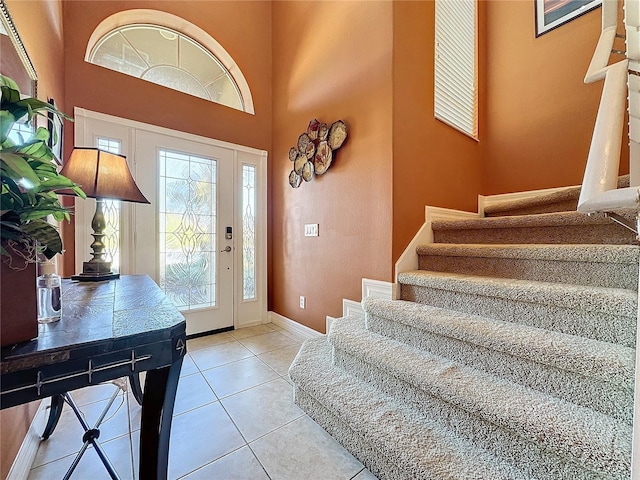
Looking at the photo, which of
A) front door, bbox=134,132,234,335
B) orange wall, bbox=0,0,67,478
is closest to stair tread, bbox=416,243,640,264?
front door, bbox=134,132,234,335

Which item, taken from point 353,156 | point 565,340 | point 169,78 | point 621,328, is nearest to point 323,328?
point 353,156

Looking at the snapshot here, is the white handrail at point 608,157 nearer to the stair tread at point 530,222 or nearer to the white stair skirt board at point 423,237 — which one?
the stair tread at point 530,222

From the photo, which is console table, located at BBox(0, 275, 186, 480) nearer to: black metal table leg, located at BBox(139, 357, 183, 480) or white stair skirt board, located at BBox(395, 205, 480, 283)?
black metal table leg, located at BBox(139, 357, 183, 480)

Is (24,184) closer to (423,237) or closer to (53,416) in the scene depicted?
(53,416)

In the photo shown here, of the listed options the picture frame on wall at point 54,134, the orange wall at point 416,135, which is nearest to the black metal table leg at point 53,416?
the picture frame on wall at point 54,134

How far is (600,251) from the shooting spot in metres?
1.19

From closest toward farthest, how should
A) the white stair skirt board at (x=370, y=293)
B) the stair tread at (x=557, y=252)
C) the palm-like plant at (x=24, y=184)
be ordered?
the palm-like plant at (x=24, y=184) → the stair tread at (x=557, y=252) → the white stair skirt board at (x=370, y=293)

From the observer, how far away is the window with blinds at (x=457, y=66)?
2.19 meters

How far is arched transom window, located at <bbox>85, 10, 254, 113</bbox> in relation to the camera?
2.38 meters

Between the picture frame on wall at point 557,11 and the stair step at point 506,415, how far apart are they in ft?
9.74

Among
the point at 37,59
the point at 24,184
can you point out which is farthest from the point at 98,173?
the point at 24,184

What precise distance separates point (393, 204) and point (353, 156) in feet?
1.84

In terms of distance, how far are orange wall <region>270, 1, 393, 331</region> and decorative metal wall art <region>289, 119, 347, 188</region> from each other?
0.07 meters

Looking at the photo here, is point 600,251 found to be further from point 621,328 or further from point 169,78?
point 169,78
